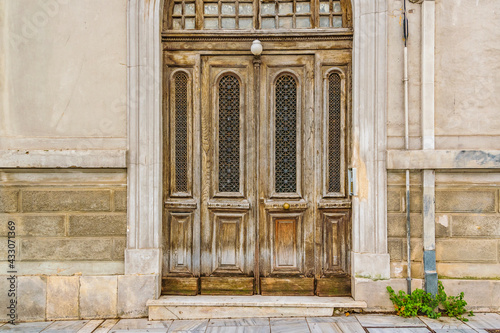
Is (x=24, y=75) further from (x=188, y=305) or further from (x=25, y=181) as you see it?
(x=188, y=305)

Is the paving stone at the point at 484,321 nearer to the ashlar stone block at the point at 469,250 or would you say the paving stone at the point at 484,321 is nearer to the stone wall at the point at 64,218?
the ashlar stone block at the point at 469,250

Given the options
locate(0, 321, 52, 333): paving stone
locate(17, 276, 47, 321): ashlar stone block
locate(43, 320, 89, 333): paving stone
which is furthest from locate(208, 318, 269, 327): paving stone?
locate(17, 276, 47, 321): ashlar stone block

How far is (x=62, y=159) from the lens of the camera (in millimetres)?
4203

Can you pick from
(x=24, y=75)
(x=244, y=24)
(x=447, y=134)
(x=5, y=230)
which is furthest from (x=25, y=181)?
(x=447, y=134)

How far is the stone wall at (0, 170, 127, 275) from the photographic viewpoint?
4281 mm

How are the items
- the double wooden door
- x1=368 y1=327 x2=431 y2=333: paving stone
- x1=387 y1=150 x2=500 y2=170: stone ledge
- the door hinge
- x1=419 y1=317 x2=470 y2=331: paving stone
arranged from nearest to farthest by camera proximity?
x1=368 y1=327 x2=431 y2=333: paving stone, x1=419 y1=317 x2=470 y2=331: paving stone, x1=387 y1=150 x2=500 y2=170: stone ledge, the door hinge, the double wooden door

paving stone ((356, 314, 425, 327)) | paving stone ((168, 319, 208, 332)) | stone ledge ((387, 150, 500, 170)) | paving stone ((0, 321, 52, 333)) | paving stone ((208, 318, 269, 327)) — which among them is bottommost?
paving stone ((0, 321, 52, 333))

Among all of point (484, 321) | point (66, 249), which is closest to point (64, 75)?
point (66, 249)

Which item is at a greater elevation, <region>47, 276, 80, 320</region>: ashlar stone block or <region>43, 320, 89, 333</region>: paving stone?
<region>47, 276, 80, 320</region>: ashlar stone block

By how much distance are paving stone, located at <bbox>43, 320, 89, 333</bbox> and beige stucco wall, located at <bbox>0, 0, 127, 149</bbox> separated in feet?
6.89

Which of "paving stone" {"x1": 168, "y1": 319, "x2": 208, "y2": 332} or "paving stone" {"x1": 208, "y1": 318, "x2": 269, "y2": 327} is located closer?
→ "paving stone" {"x1": 168, "y1": 319, "x2": 208, "y2": 332}

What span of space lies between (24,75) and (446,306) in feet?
19.1

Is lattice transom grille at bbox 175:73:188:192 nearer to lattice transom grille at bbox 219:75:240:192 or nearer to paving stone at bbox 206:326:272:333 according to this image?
lattice transom grille at bbox 219:75:240:192

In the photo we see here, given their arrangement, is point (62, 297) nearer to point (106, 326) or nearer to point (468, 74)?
point (106, 326)
